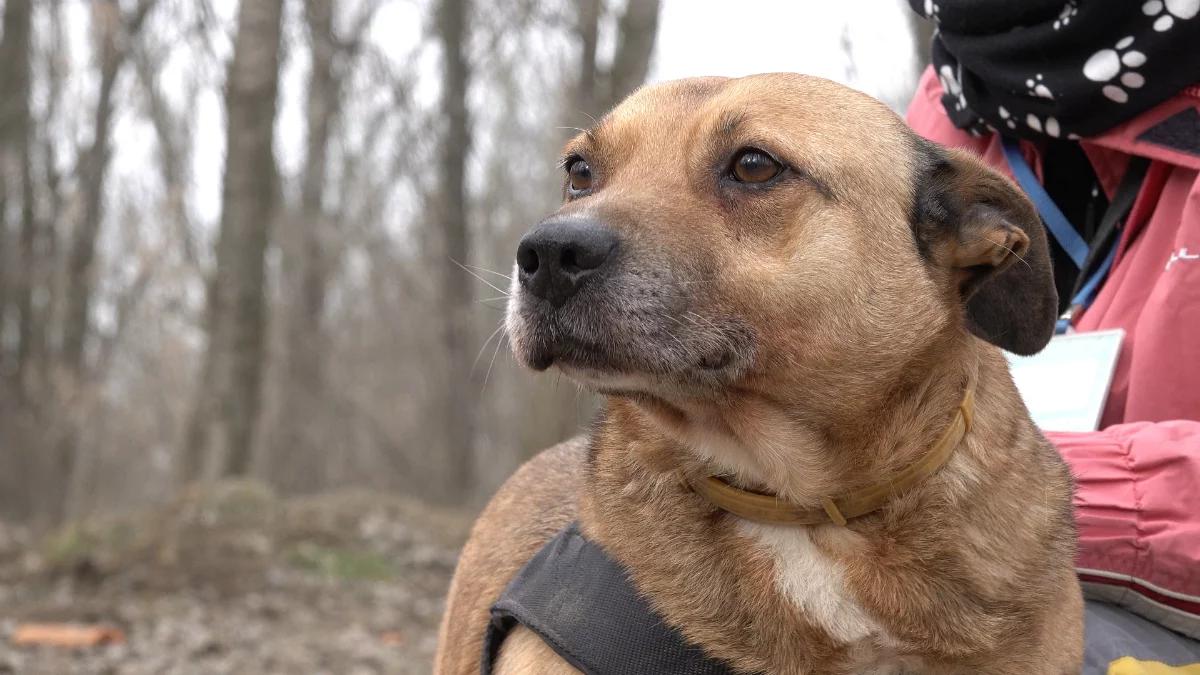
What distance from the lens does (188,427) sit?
8734mm

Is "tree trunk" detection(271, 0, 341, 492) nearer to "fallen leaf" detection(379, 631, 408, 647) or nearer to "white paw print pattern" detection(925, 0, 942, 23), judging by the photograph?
"fallen leaf" detection(379, 631, 408, 647)

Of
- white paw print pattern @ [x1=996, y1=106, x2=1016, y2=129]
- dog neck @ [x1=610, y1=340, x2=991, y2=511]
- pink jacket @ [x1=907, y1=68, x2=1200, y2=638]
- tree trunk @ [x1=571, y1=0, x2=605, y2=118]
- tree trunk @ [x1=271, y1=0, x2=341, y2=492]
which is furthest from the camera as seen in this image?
tree trunk @ [x1=271, y1=0, x2=341, y2=492]

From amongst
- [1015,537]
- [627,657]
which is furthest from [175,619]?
[1015,537]

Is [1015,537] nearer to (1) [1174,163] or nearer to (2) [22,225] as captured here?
(1) [1174,163]

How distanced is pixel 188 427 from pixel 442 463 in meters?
5.57

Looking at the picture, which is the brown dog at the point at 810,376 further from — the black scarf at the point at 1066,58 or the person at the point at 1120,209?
the black scarf at the point at 1066,58

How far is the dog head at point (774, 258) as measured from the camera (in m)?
2.24

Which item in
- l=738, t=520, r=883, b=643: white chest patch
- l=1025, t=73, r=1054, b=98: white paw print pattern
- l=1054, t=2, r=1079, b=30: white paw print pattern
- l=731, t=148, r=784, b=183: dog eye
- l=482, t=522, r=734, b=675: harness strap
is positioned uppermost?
l=1054, t=2, r=1079, b=30: white paw print pattern

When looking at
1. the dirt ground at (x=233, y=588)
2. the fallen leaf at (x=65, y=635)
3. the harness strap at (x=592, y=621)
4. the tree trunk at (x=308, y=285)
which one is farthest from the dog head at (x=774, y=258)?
the tree trunk at (x=308, y=285)

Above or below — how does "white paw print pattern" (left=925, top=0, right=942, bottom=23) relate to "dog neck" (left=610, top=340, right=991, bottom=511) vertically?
above

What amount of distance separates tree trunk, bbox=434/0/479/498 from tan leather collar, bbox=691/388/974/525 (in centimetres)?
1086

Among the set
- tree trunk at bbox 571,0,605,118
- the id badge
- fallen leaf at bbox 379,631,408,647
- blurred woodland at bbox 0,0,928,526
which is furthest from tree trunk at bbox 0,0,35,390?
the id badge

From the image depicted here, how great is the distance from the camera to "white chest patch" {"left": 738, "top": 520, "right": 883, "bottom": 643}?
2170mm

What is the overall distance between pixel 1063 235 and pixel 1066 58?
0.53 m
